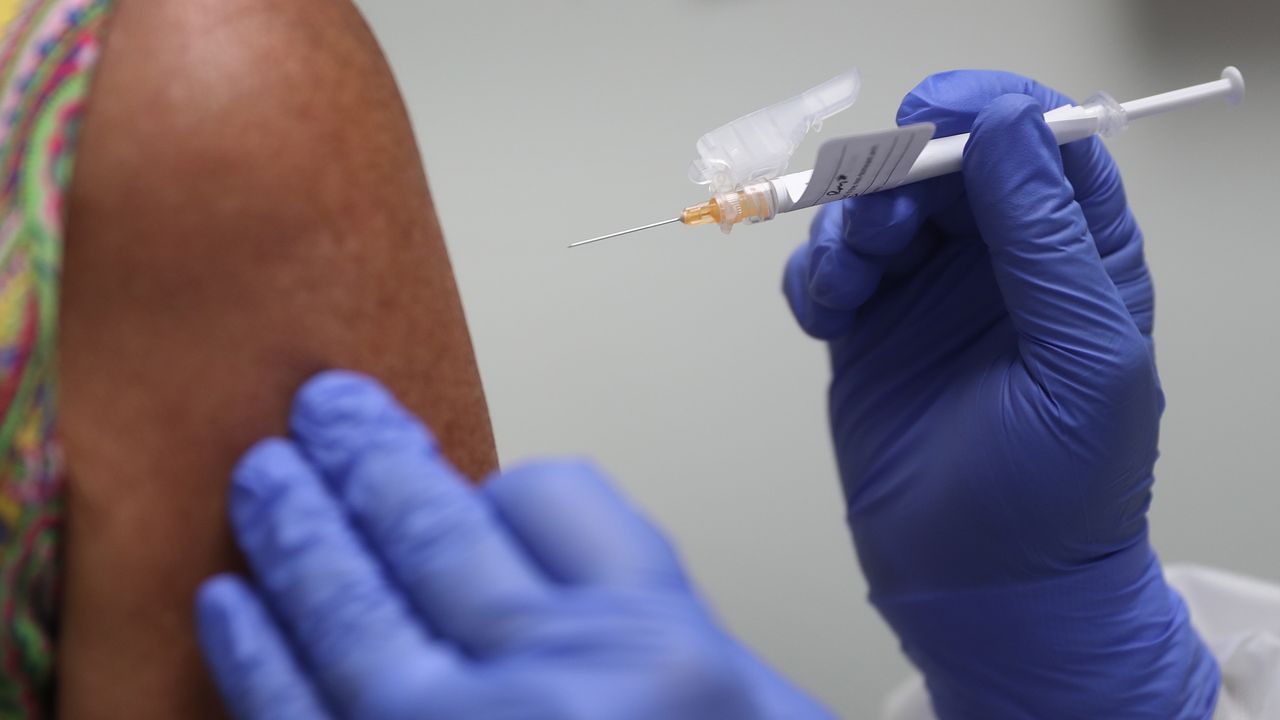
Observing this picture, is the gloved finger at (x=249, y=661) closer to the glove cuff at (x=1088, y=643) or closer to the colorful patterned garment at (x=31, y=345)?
the colorful patterned garment at (x=31, y=345)

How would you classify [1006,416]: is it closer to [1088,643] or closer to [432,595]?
[1088,643]

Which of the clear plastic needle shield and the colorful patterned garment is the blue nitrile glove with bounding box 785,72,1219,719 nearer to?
the clear plastic needle shield

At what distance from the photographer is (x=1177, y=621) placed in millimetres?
1192

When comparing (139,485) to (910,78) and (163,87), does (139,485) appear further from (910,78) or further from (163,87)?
(910,78)

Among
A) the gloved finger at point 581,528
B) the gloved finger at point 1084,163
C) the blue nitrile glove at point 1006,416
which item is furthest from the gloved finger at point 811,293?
the gloved finger at point 581,528

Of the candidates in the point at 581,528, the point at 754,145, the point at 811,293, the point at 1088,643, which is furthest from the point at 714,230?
the point at 581,528

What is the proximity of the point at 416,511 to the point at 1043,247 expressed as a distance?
0.76 m

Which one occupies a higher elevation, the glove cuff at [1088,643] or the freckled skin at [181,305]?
the freckled skin at [181,305]

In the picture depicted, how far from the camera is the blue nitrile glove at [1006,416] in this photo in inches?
40.7

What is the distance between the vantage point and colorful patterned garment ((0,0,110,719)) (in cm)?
63

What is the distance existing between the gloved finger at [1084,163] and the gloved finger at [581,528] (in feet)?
2.42

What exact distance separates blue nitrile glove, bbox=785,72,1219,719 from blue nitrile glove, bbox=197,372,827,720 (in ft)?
1.85

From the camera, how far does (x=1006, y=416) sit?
1.11 meters

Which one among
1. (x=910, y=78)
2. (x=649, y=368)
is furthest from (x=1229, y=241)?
(x=649, y=368)
